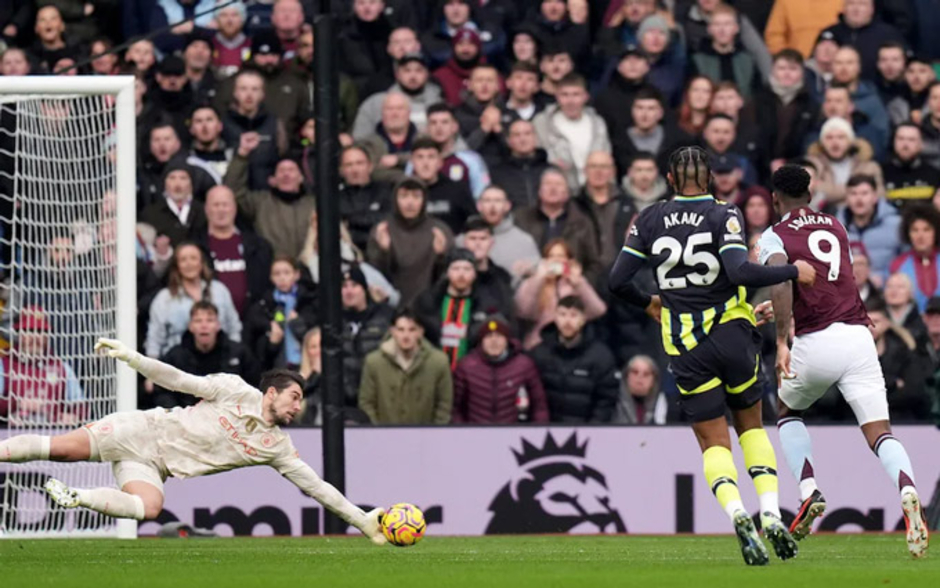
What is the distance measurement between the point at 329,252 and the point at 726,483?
5298 mm

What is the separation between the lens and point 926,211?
16609 millimetres

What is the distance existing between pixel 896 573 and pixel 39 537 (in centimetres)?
693

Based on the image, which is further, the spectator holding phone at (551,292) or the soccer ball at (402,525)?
the spectator holding phone at (551,292)

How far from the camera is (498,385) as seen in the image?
15.7m

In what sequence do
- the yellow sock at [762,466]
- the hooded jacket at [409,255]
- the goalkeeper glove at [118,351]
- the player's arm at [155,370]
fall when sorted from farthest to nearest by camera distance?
the hooded jacket at [409,255], the player's arm at [155,370], the goalkeeper glove at [118,351], the yellow sock at [762,466]

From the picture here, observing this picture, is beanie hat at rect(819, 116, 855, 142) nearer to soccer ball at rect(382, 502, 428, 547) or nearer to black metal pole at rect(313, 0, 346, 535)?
black metal pole at rect(313, 0, 346, 535)

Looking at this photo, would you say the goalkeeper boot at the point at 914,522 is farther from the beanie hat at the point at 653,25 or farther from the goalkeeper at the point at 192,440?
the beanie hat at the point at 653,25

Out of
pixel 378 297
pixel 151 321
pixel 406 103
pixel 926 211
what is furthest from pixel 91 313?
pixel 926 211

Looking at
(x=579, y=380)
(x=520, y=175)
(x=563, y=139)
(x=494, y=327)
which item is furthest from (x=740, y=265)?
(x=563, y=139)

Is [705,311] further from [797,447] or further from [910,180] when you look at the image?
[910,180]

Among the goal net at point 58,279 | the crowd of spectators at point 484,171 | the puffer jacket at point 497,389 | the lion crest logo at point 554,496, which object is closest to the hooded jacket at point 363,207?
the crowd of spectators at point 484,171

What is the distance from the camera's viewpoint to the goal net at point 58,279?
14.5m

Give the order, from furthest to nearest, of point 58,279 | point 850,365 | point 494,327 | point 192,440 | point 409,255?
point 409,255
point 494,327
point 58,279
point 192,440
point 850,365

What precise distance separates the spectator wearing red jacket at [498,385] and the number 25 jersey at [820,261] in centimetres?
459
